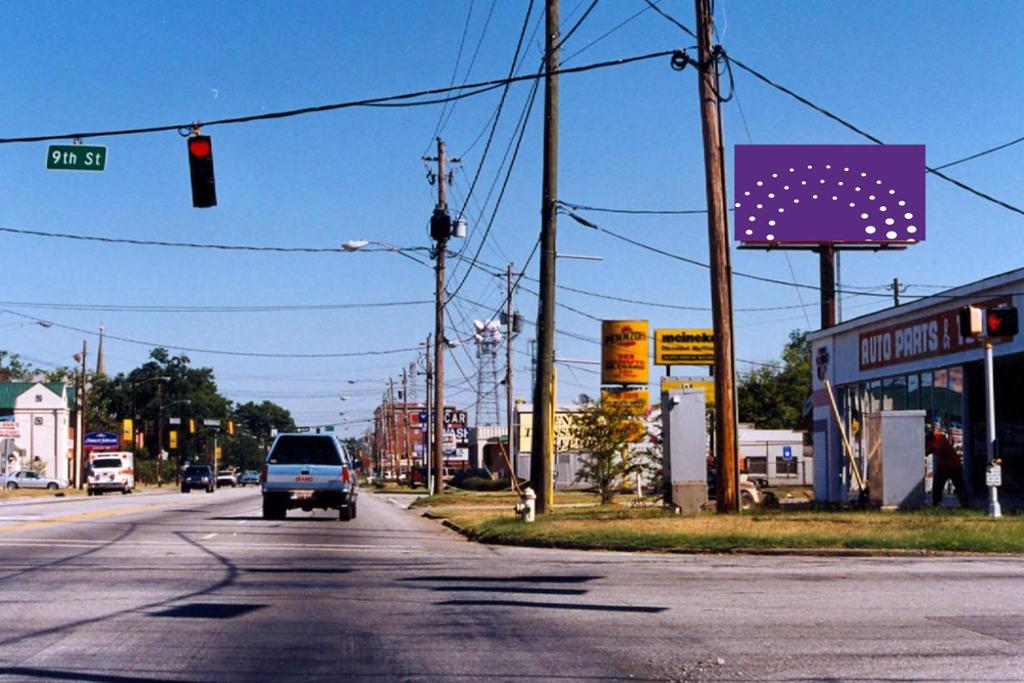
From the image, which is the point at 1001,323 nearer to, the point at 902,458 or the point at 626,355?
the point at 902,458

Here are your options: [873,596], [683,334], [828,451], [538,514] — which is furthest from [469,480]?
[873,596]

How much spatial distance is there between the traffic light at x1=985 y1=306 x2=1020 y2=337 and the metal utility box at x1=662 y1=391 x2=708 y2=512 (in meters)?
6.44

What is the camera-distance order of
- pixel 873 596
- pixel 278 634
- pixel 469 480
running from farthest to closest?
pixel 469 480, pixel 873 596, pixel 278 634

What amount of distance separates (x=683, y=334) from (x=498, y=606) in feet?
Result: 209

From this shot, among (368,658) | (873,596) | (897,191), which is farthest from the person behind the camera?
(897,191)

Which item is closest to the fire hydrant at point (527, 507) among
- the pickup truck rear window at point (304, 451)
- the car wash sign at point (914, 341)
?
the pickup truck rear window at point (304, 451)

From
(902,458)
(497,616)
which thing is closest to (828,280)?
(902,458)

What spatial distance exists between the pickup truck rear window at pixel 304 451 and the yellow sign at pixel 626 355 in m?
38.5

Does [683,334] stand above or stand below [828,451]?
above

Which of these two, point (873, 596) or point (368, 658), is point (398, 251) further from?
point (368, 658)

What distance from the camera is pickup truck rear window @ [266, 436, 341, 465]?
28.7 meters

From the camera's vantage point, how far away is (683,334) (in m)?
74.8

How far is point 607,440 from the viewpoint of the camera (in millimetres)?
37500

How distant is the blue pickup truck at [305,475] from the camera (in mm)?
28250
